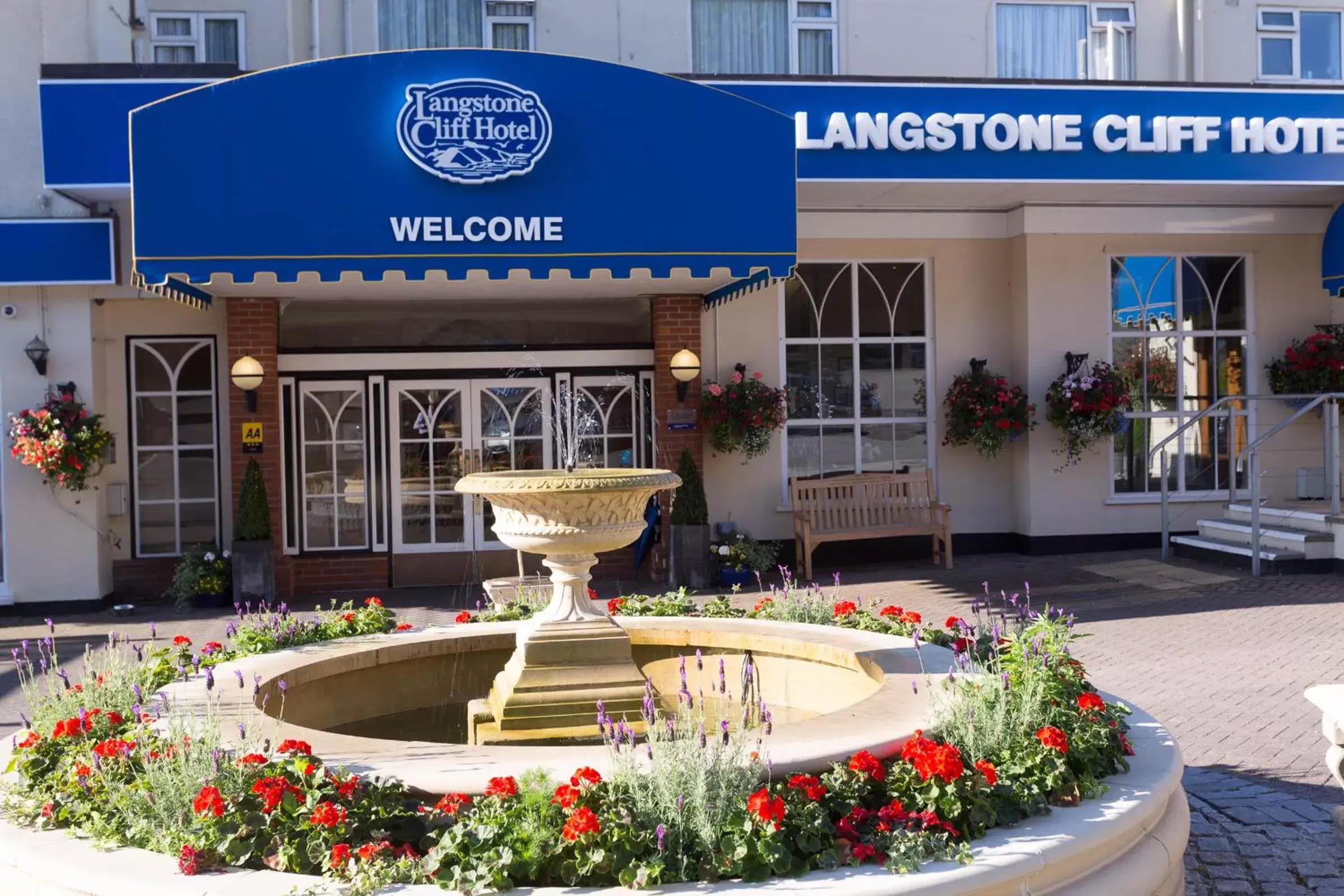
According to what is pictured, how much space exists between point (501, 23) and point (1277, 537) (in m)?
10.5

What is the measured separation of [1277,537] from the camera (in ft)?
44.5

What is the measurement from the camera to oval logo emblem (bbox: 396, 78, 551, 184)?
398 inches

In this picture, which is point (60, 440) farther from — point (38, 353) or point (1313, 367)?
point (1313, 367)

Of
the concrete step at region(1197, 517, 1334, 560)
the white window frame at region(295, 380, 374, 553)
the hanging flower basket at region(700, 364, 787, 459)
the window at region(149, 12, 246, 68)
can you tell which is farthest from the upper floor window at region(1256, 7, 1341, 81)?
the window at region(149, 12, 246, 68)

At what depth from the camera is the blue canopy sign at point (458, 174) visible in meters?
9.84

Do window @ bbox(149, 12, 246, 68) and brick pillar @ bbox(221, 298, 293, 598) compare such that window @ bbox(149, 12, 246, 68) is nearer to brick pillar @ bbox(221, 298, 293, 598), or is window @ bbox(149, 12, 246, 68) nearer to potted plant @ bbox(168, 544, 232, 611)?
brick pillar @ bbox(221, 298, 293, 598)

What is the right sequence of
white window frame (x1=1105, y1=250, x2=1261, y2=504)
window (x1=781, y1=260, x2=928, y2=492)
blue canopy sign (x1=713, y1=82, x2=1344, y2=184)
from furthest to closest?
white window frame (x1=1105, y1=250, x2=1261, y2=504), window (x1=781, y1=260, x2=928, y2=492), blue canopy sign (x1=713, y1=82, x2=1344, y2=184)

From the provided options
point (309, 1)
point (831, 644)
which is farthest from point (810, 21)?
point (831, 644)

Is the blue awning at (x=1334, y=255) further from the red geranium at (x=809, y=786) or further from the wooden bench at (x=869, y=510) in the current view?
the red geranium at (x=809, y=786)

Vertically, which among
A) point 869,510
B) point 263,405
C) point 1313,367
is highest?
point 1313,367

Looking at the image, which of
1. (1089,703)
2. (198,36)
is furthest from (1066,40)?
(1089,703)

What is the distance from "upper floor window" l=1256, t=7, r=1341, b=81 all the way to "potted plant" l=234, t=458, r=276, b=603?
13236 mm

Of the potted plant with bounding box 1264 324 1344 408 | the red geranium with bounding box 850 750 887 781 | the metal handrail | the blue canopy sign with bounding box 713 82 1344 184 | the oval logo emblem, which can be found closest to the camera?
the red geranium with bounding box 850 750 887 781

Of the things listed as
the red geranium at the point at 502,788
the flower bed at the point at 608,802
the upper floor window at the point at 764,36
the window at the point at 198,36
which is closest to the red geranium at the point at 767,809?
the flower bed at the point at 608,802
